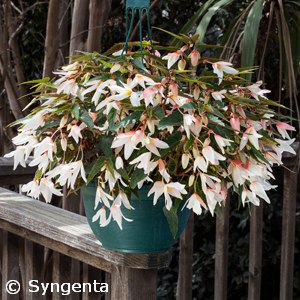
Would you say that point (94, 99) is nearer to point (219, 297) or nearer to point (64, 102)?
point (64, 102)

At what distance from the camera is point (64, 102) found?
123 centimetres

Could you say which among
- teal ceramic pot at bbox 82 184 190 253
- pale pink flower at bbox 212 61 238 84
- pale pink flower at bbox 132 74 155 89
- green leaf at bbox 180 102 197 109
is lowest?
teal ceramic pot at bbox 82 184 190 253

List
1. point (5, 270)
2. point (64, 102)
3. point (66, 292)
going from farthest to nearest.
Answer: point (5, 270) → point (66, 292) → point (64, 102)

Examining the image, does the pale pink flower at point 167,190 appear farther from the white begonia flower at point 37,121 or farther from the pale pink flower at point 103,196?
the white begonia flower at point 37,121

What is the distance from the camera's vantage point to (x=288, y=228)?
78.7 inches

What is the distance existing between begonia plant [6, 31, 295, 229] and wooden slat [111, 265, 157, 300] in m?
0.13

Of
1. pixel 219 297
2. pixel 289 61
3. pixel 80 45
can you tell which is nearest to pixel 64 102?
pixel 219 297

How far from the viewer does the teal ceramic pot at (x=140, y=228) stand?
A: 122 cm

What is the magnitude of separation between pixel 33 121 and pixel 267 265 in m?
2.62

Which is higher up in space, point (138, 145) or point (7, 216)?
point (138, 145)

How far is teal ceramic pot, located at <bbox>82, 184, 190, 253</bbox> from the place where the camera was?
1221mm

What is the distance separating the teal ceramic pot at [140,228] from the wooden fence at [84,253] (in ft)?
0.08

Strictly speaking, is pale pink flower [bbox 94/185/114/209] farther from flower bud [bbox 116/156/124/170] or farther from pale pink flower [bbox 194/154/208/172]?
pale pink flower [bbox 194/154/208/172]

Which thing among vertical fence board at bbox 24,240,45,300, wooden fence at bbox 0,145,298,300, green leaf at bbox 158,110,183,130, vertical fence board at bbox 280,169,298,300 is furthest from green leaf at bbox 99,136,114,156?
vertical fence board at bbox 280,169,298,300
